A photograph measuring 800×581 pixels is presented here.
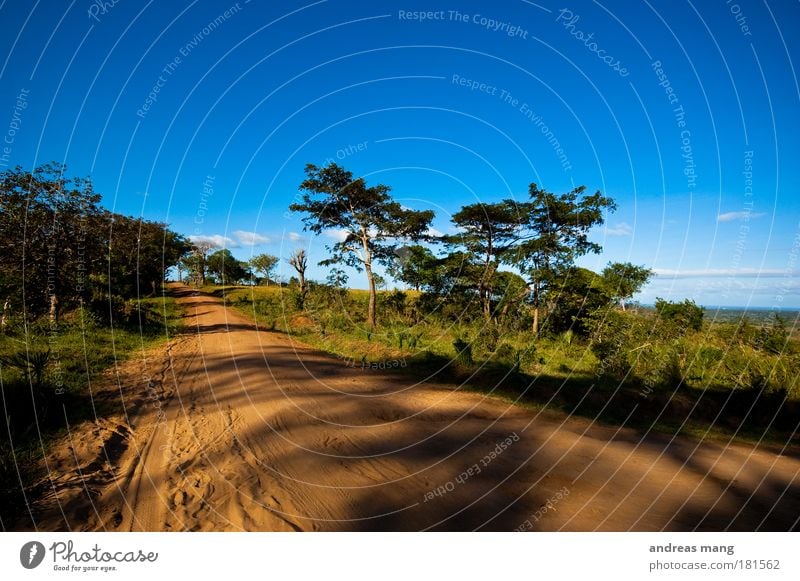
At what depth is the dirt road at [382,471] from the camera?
3.85 m

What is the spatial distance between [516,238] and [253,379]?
58.9 ft

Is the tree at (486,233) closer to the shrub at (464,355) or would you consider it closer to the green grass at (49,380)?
the shrub at (464,355)

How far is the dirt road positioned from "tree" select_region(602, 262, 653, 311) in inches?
→ 564

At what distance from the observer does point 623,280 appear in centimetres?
2161

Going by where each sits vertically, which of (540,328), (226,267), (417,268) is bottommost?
(540,328)

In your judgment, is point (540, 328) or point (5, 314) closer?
point (5, 314)

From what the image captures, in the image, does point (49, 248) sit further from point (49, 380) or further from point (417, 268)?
point (417, 268)

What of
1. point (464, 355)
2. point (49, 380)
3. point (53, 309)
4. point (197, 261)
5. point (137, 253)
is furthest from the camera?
point (197, 261)

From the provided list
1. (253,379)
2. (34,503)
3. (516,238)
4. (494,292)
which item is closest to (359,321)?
(494,292)

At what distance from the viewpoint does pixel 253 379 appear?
928 centimetres
